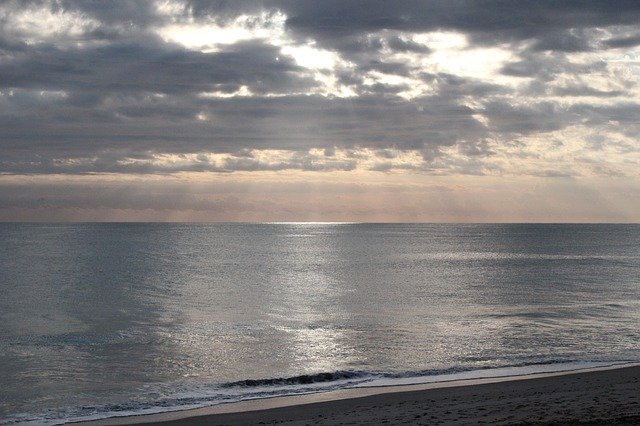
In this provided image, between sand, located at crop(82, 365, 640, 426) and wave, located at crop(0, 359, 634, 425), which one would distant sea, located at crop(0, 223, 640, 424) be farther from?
sand, located at crop(82, 365, 640, 426)

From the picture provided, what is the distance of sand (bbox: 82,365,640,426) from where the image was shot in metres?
15.5

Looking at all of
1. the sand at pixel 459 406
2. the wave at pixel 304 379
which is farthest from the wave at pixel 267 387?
the sand at pixel 459 406

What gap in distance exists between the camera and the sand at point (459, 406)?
15.5 m

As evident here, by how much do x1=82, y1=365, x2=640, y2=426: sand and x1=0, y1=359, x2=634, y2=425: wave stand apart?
0.78 m

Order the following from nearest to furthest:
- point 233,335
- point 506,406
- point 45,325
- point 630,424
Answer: point 630,424
point 506,406
point 233,335
point 45,325

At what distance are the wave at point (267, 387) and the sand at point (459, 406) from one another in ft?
2.56

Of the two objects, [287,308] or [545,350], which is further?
[287,308]

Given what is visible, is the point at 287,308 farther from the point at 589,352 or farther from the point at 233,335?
the point at 589,352

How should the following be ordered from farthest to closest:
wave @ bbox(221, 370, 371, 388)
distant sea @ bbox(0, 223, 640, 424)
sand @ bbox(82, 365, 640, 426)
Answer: wave @ bbox(221, 370, 371, 388) < distant sea @ bbox(0, 223, 640, 424) < sand @ bbox(82, 365, 640, 426)

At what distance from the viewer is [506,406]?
55.4ft

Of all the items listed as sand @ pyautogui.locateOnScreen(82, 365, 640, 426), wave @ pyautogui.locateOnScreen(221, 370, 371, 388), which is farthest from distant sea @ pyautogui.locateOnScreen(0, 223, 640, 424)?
sand @ pyautogui.locateOnScreen(82, 365, 640, 426)

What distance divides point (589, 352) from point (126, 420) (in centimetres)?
1917

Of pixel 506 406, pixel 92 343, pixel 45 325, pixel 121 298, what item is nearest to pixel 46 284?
pixel 121 298

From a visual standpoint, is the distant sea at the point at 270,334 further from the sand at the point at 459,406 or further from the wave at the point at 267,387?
the sand at the point at 459,406
